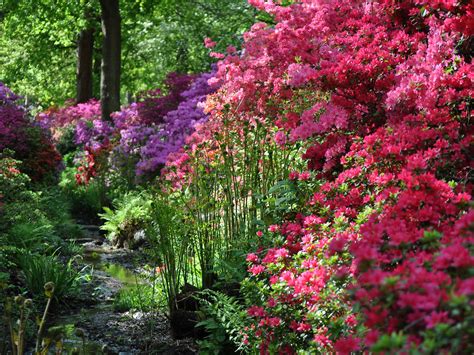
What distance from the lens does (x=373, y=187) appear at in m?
3.57

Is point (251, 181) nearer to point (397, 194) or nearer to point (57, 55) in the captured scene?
point (397, 194)

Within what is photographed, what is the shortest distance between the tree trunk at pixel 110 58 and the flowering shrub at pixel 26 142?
11.0 ft

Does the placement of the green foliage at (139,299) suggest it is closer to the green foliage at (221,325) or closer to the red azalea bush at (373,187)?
the green foliage at (221,325)

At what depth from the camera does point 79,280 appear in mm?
5953

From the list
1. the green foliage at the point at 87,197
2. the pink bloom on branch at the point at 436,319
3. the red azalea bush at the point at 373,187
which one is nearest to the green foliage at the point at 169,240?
the red azalea bush at the point at 373,187

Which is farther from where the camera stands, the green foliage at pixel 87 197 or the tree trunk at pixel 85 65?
the tree trunk at pixel 85 65

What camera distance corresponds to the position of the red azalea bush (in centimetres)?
183

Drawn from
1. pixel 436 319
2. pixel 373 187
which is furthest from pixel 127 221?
pixel 436 319

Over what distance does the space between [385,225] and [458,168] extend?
41.6 inches

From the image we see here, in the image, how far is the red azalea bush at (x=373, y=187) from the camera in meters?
1.83

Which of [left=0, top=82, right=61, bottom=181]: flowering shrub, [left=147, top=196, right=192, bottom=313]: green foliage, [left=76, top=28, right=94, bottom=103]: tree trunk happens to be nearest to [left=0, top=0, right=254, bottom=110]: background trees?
[left=76, top=28, right=94, bottom=103]: tree trunk

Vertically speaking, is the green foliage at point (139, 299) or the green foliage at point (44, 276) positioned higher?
the green foliage at point (44, 276)

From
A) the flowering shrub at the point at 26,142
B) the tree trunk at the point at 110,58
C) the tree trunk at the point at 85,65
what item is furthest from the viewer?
the tree trunk at the point at 85,65

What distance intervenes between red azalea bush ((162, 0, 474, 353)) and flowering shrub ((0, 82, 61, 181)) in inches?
258
